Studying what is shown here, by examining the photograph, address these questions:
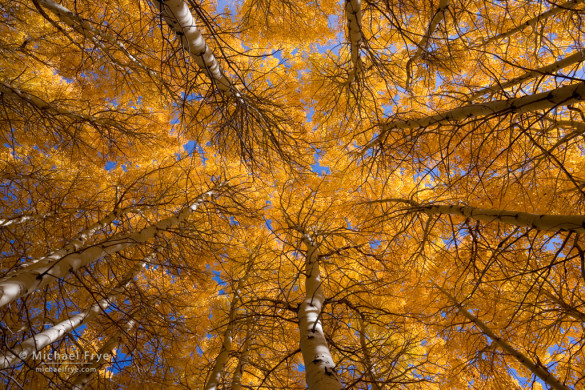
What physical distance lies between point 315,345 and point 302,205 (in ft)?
3.93

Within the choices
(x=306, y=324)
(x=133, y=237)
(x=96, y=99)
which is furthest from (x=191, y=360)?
(x=96, y=99)

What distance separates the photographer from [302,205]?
2.72 metres

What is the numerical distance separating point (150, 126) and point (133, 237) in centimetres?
463

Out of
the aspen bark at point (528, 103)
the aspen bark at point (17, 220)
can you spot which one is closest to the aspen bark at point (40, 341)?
the aspen bark at point (17, 220)

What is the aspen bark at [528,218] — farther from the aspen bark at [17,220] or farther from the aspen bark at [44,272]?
the aspen bark at [17,220]

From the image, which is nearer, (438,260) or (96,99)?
(438,260)

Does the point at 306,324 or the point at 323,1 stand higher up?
the point at 323,1

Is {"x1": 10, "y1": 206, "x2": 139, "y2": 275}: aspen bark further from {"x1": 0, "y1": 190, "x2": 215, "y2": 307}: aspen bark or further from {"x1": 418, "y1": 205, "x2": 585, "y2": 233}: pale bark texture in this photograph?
{"x1": 418, "y1": 205, "x2": 585, "y2": 233}: pale bark texture

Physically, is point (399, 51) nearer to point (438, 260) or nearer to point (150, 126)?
point (438, 260)

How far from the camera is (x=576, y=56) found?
10.7 feet

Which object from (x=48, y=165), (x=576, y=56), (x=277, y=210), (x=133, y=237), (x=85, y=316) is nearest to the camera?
(x=133, y=237)

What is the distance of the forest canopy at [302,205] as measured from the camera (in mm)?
2463

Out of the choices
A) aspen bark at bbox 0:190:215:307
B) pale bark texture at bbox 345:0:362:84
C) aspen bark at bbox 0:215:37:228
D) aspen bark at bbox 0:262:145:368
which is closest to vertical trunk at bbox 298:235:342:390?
aspen bark at bbox 0:262:145:368

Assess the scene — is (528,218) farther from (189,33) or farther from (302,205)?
(189,33)
